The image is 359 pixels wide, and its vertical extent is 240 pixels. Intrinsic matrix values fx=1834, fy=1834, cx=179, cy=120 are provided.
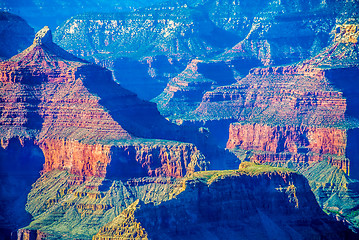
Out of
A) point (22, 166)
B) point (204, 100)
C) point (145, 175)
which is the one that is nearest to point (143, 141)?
point (145, 175)

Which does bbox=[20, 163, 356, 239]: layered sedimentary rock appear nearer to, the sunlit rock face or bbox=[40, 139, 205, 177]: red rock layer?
bbox=[40, 139, 205, 177]: red rock layer

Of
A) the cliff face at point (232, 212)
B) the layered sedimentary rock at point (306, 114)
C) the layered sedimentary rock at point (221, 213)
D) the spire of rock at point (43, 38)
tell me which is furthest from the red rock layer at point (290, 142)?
the cliff face at point (232, 212)

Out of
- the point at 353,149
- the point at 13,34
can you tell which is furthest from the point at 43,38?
the point at 353,149

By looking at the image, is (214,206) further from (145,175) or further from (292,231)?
(145,175)

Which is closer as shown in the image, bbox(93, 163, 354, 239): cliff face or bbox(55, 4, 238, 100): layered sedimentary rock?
bbox(93, 163, 354, 239): cliff face

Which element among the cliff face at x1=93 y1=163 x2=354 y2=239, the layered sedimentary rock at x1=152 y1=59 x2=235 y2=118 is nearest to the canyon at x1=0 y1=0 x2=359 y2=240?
the cliff face at x1=93 y1=163 x2=354 y2=239

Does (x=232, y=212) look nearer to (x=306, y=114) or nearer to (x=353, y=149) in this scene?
(x=353, y=149)
